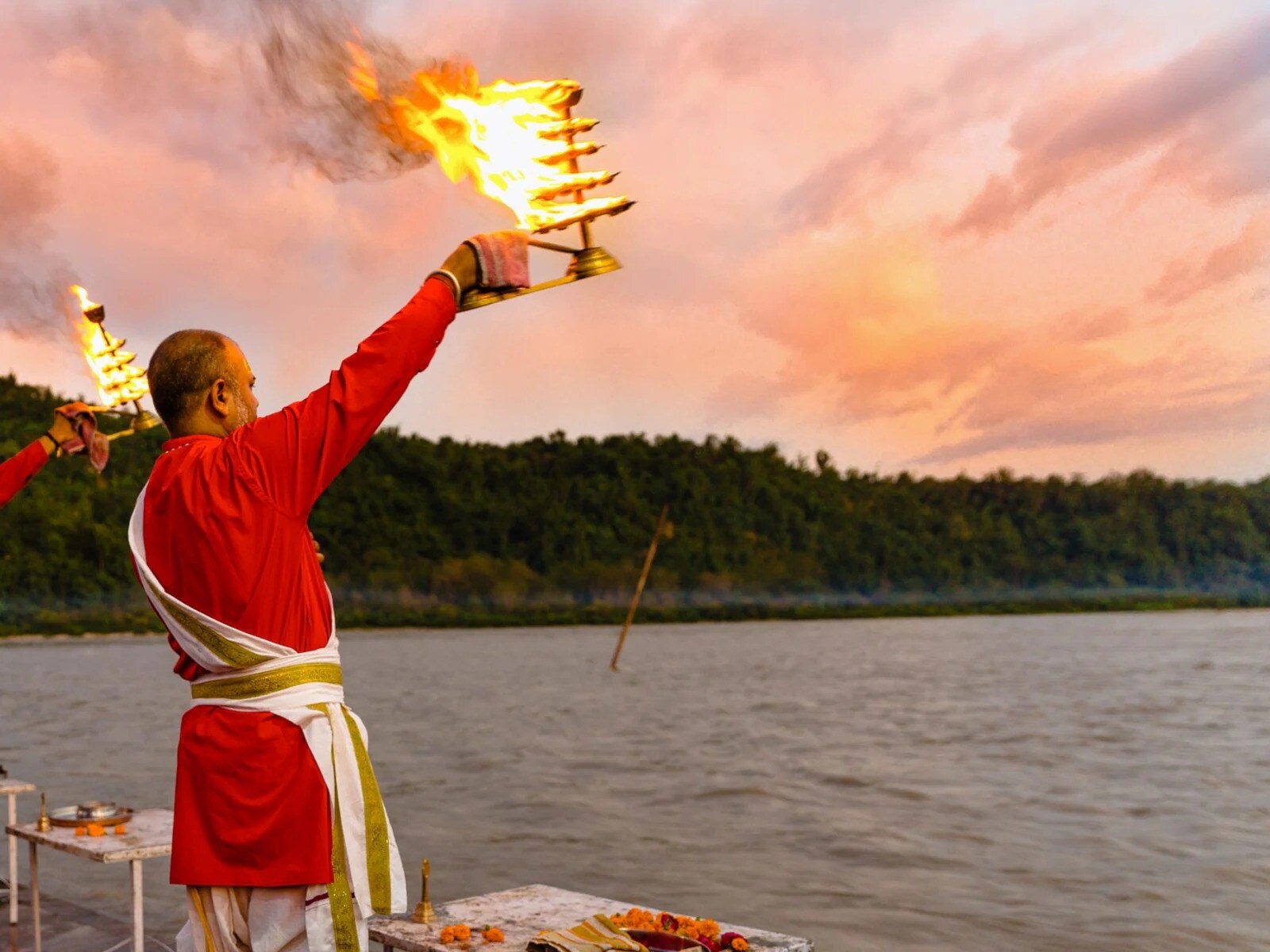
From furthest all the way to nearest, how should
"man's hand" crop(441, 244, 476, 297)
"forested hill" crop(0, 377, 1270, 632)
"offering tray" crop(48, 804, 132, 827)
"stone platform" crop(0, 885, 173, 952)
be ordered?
1. "forested hill" crop(0, 377, 1270, 632)
2. "stone platform" crop(0, 885, 173, 952)
3. "offering tray" crop(48, 804, 132, 827)
4. "man's hand" crop(441, 244, 476, 297)

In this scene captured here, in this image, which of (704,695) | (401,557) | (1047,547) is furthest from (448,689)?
(1047,547)

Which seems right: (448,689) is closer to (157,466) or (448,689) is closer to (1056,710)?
(1056,710)

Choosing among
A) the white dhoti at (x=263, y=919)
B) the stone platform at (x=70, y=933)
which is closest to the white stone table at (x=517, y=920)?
the white dhoti at (x=263, y=919)

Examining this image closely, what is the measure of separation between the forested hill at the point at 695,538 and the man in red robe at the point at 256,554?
64.6 meters

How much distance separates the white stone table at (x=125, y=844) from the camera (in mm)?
5766

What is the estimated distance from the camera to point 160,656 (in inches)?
2394

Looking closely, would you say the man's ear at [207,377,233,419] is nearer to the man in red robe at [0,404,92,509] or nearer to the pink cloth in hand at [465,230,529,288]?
the pink cloth in hand at [465,230,529,288]

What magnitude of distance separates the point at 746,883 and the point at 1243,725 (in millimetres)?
21928

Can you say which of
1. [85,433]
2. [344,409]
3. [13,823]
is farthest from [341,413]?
[13,823]

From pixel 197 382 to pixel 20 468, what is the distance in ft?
7.93

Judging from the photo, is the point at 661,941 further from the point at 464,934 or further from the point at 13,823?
the point at 13,823

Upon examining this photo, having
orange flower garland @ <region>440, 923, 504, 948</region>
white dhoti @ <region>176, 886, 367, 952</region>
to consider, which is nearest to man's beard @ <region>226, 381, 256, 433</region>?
white dhoti @ <region>176, 886, 367, 952</region>

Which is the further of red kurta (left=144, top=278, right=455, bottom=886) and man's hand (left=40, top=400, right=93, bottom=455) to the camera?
man's hand (left=40, top=400, right=93, bottom=455)

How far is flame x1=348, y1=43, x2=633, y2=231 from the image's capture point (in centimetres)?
285
